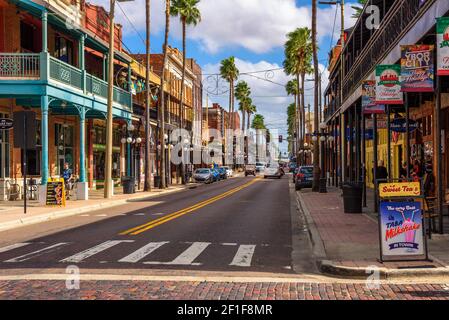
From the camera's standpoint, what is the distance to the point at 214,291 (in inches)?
291

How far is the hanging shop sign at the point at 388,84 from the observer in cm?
1403

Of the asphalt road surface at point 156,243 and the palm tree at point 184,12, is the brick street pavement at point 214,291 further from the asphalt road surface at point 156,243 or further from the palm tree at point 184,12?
the palm tree at point 184,12

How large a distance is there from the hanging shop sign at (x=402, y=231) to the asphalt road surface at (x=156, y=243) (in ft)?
5.81

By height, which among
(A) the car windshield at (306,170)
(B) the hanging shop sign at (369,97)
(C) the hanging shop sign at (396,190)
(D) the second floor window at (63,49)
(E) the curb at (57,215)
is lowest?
(E) the curb at (57,215)

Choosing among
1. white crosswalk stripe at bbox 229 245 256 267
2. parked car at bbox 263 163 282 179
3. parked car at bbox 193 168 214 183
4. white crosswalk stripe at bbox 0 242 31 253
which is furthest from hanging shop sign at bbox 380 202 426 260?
parked car at bbox 263 163 282 179

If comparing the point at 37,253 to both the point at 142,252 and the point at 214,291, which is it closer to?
the point at 142,252

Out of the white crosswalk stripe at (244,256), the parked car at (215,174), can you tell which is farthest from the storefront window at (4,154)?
the parked car at (215,174)

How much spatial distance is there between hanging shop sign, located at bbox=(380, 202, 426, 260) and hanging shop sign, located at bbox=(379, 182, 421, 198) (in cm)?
16

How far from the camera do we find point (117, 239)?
12.8 metres

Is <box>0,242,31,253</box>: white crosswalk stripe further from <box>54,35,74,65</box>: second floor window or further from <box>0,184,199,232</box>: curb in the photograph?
<box>54,35,74,65</box>: second floor window
